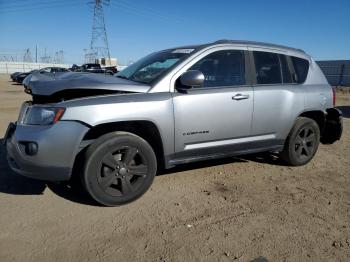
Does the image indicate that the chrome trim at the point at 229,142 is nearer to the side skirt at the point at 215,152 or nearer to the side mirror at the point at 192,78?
the side skirt at the point at 215,152

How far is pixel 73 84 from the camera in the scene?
146 inches

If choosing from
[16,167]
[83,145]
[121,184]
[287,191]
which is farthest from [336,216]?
[16,167]

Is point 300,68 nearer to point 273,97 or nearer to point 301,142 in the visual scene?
point 273,97

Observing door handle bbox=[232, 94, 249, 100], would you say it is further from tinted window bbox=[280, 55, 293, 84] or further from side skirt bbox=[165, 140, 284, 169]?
tinted window bbox=[280, 55, 293, 84]

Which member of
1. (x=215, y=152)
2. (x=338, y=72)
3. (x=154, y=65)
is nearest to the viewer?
(x=215, y=152)

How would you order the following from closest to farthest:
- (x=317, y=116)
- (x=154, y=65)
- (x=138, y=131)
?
1. (x=138, y=131)
2. (x=154, y=65)
3. (x=317, y=116)

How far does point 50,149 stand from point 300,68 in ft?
12.6

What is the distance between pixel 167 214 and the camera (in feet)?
12.4

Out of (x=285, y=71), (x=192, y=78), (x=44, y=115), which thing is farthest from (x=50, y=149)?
(x=285, y=71)

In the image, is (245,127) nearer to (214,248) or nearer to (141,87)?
(141,87)

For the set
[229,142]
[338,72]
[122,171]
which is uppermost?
[338,72]

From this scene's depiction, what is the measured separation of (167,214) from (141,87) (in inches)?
54.5

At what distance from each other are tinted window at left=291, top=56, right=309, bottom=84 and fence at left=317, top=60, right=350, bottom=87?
91.6 feet

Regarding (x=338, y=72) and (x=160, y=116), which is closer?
(x=160, y=116)
